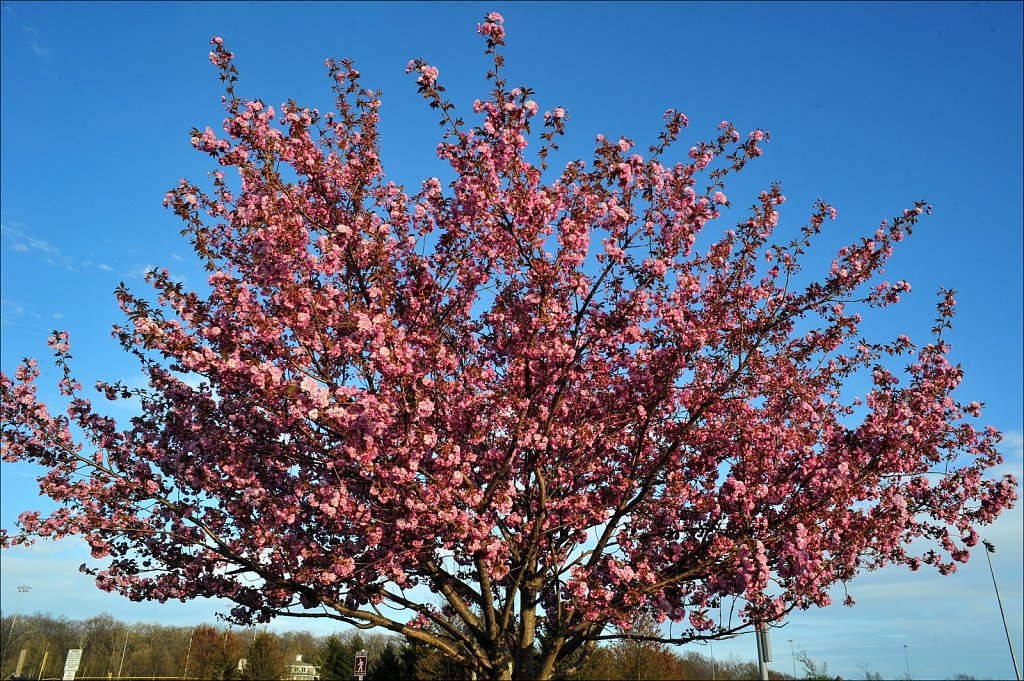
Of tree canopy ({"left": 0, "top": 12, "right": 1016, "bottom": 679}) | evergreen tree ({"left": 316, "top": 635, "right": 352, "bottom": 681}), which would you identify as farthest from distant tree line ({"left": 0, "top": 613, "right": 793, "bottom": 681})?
tree canopy ({"left": 0, "top": 12, "right": 1016, "bottom": 679})

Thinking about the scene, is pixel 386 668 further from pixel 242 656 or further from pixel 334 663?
pixel 242 656

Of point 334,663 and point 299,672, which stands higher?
point 334,663

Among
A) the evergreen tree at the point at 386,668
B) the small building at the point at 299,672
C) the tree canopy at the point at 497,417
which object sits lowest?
the small building at the point at 299,672

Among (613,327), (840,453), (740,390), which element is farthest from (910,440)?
(613,327)

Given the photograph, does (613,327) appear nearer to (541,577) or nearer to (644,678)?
(541,577)

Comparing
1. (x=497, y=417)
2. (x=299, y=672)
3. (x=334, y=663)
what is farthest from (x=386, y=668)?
(x=497, y=417)

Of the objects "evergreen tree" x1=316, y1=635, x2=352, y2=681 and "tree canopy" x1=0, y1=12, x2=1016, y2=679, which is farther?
"evergreen tree" x1=316, y1=635, x2=352, y2=681

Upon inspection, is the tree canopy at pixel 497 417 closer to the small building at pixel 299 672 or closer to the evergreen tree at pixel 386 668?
the evergreen tree at pixel 386 668

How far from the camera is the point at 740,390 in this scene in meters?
10.7

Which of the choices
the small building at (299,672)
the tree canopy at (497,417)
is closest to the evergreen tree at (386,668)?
the small building at (299,672)

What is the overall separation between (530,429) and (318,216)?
4.83 m

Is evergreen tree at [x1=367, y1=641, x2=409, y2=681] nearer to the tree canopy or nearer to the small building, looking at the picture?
the small building

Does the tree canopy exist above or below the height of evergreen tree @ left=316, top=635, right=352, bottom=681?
above

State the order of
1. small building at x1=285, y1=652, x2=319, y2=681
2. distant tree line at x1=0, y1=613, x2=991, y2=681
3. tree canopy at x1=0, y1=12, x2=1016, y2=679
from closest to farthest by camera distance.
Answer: tree canopy at x1=0, y1=12, x2=1016, y2=679
distant tree line at x1=0, y1=613, x2=991, y2=681
small building at x1=285, y1=652, x2=319, y2=681
